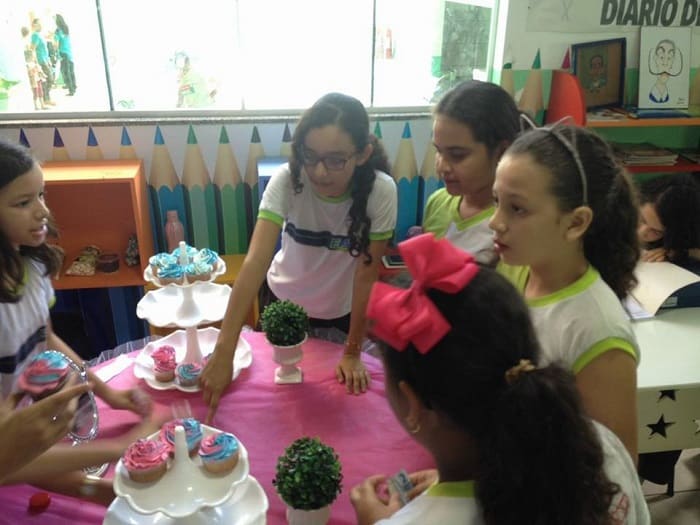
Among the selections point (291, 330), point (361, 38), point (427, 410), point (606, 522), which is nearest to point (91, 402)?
point (291, 330)

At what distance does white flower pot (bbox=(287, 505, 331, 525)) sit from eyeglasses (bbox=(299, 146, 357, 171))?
90 centimetres

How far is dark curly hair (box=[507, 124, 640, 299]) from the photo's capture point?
3.97 ft

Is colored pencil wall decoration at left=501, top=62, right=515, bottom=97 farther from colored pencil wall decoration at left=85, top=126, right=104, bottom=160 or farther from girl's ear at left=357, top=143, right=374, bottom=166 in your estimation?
colored pencil wall decoration at left=85, top=126, right=104, bottom=160

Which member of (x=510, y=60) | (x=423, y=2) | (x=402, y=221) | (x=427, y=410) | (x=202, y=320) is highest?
(x=423, y=2)

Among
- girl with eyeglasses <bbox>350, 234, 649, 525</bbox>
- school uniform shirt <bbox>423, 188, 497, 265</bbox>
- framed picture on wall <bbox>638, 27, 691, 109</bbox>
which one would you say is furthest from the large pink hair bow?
framed picture on wall <bbox>638, 27, 691, 109</bbox>

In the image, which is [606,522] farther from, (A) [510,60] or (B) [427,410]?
(A) [510,60]

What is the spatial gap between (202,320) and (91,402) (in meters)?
0.39

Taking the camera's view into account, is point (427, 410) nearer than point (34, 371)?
Yes

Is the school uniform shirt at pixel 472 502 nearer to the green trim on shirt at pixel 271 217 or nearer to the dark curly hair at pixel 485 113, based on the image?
the dark curly hair at pixel 485 113

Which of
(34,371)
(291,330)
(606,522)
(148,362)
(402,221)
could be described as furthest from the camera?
(402,221)

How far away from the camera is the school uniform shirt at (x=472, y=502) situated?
85 centimetres

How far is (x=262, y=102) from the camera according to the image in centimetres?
302

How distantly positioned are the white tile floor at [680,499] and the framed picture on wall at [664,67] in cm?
165

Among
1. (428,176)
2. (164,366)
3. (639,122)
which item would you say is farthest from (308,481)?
(639,122)
